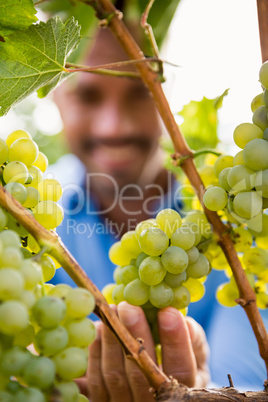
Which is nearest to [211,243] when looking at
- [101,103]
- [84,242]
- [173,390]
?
[173,390]

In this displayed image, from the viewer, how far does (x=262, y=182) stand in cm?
32

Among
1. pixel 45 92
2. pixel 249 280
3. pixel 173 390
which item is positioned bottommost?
pixel 173 390

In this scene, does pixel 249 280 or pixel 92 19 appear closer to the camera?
pixel 249 280

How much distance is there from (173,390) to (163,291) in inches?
4.2

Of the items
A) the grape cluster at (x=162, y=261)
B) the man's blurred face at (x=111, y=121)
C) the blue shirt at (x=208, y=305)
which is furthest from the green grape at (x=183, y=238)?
the man's blurred face at (x=111, y=121)

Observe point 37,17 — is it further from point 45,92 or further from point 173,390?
point 173,390

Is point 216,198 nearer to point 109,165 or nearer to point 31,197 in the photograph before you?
point 31,197

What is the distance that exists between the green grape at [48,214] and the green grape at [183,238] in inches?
4.3

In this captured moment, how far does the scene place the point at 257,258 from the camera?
42 cm

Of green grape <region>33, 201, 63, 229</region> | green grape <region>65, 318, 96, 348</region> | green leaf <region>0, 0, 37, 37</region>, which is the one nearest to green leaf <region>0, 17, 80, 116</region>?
green leaf <region>0, 0, 37, 37</region>

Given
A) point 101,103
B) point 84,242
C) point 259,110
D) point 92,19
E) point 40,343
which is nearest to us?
point 40,343

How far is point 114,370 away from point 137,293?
0.50 ft

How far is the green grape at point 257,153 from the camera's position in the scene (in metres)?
0.31

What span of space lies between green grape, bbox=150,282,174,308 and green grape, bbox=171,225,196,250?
4cm
